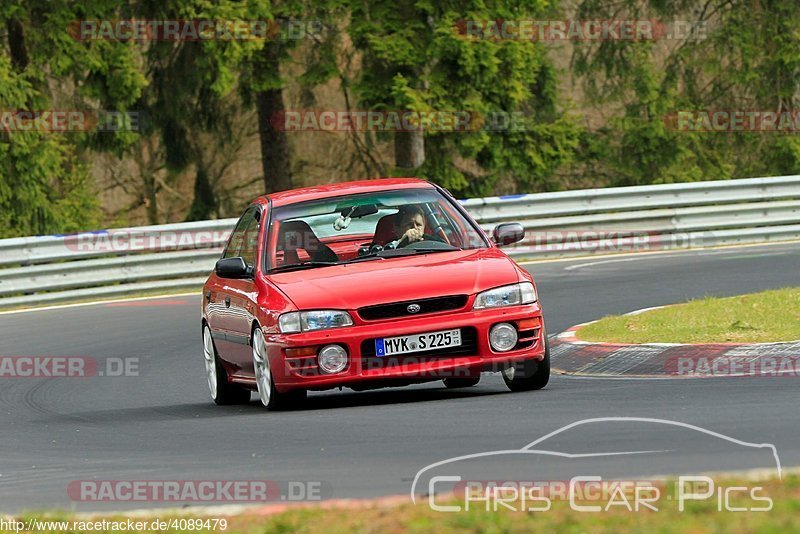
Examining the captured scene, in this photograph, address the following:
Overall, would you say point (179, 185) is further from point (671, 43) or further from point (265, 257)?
point (265, 257)

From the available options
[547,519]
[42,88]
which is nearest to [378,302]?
[547,519]

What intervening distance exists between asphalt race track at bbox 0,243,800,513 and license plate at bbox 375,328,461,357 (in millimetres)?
375

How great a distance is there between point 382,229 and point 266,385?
62.4 inches

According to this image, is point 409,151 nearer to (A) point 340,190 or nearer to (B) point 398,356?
(A) point 340,190

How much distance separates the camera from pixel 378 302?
32.8 ft

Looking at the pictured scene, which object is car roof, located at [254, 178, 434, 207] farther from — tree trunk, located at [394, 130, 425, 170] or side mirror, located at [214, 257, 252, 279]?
tree trunk, located at [394, 130, 425, 170]

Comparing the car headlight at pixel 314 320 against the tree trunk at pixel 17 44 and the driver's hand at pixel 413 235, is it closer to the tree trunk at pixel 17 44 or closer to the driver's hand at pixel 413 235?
the driver's hand at pixel 413 235

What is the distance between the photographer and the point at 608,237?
23.6 meters

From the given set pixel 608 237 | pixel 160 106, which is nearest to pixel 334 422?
pixel 608 237

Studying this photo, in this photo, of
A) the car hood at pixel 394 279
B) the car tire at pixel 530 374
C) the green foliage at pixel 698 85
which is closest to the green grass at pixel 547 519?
the car hood at pixel 394 279

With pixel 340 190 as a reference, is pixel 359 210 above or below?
below

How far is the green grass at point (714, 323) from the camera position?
11898mm

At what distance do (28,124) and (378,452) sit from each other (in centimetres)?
2312

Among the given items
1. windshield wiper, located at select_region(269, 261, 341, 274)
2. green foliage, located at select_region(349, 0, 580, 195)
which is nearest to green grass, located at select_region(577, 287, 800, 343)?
windshield wiper, located at select_region(269, 261, 341, 274)
